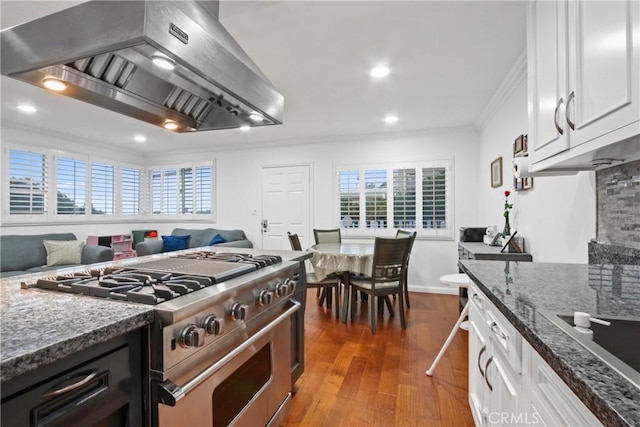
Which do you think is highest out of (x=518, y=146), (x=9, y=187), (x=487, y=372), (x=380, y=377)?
(x=518, y=146)

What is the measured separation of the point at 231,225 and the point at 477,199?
418cm

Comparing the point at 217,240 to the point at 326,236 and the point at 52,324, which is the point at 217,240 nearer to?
the point at 326,236

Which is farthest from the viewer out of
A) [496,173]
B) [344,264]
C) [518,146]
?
[496,173]

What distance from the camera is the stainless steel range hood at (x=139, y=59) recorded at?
92cm

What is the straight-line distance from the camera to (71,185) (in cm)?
474

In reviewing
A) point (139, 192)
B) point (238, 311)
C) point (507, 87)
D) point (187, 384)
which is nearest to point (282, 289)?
point (238, 311)

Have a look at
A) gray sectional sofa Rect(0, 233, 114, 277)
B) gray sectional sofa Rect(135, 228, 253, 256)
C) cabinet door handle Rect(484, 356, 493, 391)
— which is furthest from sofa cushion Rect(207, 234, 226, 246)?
cabinet door handle Rect(484, 356, 493, 391)

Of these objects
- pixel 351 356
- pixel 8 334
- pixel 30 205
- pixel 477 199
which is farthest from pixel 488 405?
pixel 30 205

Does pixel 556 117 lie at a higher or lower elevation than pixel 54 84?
lower

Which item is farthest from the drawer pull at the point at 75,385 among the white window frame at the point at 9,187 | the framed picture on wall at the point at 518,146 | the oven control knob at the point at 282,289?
the white window frame at the point at 9,187

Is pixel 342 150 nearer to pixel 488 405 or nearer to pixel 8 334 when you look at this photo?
pixel 488 405

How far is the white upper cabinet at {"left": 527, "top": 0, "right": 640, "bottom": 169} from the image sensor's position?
2.77 ft

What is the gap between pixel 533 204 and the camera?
242 cm

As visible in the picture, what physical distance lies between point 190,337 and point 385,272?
2.39 meters
